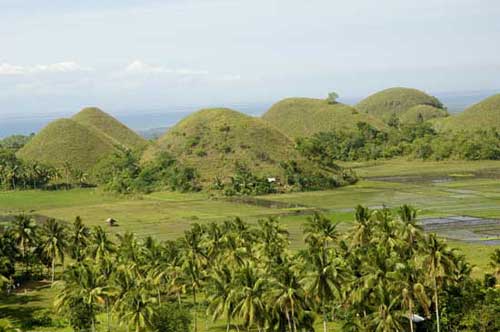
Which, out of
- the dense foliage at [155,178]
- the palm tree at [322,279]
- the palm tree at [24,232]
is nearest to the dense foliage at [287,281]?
the palm tree at [322,279]

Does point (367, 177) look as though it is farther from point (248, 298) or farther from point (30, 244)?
point (248, 298)

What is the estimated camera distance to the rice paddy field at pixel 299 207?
310ft

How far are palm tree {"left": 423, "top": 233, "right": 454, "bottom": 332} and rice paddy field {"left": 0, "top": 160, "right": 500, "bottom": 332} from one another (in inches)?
932

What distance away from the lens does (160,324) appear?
5459 centimetres

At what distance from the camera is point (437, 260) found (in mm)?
52781

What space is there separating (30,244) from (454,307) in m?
54.1

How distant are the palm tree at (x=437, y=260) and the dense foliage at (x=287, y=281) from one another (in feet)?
0.26

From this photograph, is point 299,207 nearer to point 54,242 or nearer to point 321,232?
point 54,242

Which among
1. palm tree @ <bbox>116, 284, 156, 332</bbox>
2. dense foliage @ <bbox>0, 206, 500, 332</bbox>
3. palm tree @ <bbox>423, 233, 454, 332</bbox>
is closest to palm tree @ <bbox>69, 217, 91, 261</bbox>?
dense foliage @ <bbox>0, 206, 500, 332</bbox>

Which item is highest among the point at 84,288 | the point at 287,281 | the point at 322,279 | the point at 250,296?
the point at 287,281

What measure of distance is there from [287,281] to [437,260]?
41.6 feet

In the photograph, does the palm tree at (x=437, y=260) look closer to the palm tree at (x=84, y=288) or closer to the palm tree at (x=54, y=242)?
the palm tree at (x=84, y=288)

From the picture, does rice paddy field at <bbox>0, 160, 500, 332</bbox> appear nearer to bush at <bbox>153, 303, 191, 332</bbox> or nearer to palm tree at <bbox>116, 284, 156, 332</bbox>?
bush at <bbox>153, 303, 191, 332</bbox>

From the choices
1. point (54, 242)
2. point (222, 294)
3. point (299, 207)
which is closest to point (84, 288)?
point (222, 294)
